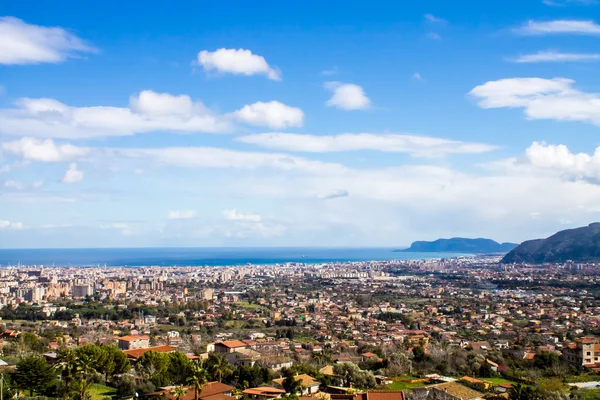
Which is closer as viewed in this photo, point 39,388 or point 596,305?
point 39,388

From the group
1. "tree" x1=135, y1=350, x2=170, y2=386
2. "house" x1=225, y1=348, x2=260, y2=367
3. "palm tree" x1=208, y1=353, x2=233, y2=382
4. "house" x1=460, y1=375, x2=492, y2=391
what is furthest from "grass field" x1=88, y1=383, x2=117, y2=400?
"house" x1=460, y1=375, x2=492, y2=391

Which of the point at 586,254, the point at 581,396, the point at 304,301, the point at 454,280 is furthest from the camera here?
the point at 586,254

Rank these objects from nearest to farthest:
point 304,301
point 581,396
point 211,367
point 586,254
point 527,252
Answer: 1. point 581,396
2. point 211,367
3. point 304,301
4. point 586,254
5. point 527,252

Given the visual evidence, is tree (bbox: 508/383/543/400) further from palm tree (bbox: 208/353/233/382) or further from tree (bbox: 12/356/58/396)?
tree (bbox: 12/356/58/396)

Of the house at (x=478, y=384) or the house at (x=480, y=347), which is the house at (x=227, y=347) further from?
the house at (x=478, y=384)

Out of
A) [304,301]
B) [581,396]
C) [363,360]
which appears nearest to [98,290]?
[304,301]

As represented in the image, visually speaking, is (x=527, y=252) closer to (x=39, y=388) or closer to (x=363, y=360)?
(x=363, y=360)

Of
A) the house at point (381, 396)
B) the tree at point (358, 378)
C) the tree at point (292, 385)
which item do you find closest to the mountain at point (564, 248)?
the tree at point (358, 378)
